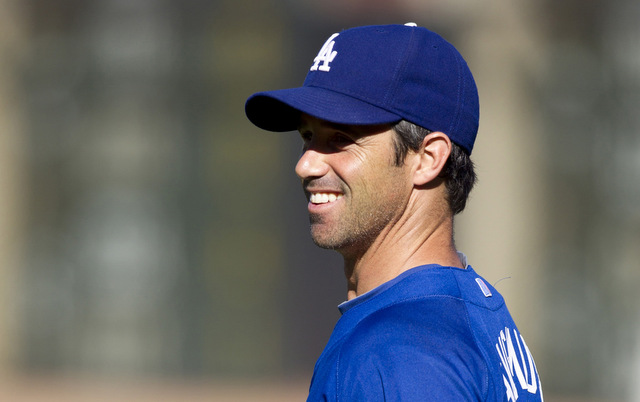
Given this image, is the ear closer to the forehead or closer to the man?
the man

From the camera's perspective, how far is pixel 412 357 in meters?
1.44

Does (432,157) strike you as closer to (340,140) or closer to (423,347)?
(340,140)

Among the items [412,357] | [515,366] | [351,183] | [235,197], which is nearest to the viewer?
[412,357]

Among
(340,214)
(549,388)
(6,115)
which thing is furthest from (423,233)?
(6,115)

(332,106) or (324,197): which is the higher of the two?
(332,106)

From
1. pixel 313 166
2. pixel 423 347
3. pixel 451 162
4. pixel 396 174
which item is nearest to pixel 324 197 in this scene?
pixel 313 166

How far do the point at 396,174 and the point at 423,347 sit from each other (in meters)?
0.52

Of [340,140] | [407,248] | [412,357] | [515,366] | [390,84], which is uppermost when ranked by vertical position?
[390,84]

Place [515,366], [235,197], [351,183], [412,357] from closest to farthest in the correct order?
[412,357] → [515,366] → [351,183] → [235,197]

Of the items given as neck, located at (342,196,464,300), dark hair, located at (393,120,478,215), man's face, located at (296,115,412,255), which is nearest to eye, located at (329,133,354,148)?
man's face, located at (296,115,412,255)

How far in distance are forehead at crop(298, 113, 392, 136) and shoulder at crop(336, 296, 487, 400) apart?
46 cm

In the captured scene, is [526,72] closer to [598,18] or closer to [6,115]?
[598,18]

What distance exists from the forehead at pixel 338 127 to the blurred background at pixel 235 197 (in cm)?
450

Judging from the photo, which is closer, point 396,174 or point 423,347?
point 423,347
